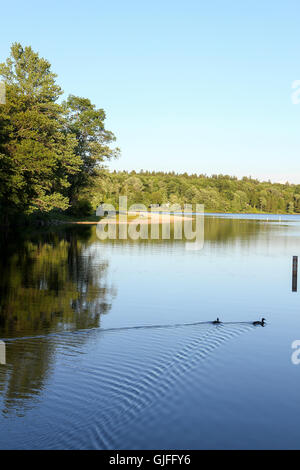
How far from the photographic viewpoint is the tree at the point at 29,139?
52562 millimetres

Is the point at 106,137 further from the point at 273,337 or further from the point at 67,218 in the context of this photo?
the point at 273,337

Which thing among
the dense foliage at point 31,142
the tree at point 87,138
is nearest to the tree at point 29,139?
the dense foliage at point 31,142

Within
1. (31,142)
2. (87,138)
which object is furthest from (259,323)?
(87,138)

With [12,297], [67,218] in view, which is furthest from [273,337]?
[67,218]

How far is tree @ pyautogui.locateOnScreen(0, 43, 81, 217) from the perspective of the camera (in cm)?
5256

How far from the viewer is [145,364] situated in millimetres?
12453

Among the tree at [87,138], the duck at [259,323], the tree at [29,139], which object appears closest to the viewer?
the duck at [259,323]

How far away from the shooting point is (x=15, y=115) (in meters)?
55.5

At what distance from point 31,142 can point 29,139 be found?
81 cm

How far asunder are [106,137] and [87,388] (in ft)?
306

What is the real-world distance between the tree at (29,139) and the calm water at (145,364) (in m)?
27.7

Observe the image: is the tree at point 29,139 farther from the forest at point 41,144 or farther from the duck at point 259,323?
the duck at point 259,323

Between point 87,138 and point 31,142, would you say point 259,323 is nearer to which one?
point 31,142
